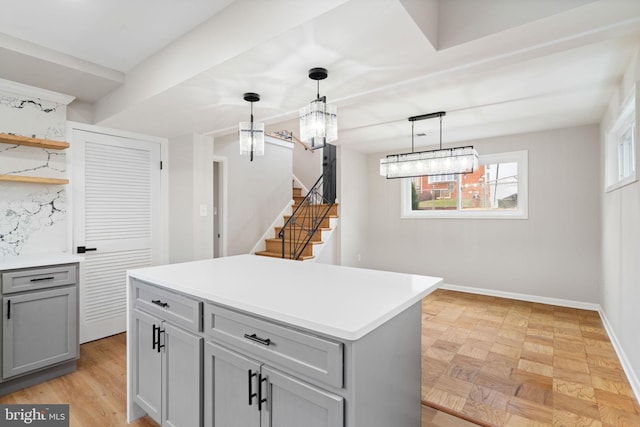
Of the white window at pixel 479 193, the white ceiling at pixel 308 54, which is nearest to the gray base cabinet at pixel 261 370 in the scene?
the white ceiling at pixel 308 54

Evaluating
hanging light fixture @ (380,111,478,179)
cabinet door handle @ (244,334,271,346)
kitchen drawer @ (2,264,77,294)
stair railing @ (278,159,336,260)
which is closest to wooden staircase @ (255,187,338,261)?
stair railing @ (278,159,336,260)

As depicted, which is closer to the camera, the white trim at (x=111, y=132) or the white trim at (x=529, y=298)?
the white trim at (x=111, y=132)

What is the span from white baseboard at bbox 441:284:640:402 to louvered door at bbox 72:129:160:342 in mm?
4073

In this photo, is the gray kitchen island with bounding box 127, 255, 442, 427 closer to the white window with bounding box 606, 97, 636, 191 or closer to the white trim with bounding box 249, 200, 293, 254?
the white window with bounding box 606, 97, 636, 191

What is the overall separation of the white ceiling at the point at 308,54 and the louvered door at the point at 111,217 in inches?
13.7

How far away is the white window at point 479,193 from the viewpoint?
15.3ft

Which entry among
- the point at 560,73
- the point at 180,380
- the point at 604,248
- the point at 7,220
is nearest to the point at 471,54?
the point at 560,73

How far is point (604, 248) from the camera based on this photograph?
3764 millimetres

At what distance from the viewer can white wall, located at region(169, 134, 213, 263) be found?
3695mm

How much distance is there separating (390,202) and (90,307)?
451cm

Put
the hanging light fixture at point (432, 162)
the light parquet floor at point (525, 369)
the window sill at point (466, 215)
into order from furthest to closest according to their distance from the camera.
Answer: the window sill at point (466, 215), the hanging light fixture at point (432, 162), the light parquet floor at point (525, 369)

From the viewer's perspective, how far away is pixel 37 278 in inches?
99.6

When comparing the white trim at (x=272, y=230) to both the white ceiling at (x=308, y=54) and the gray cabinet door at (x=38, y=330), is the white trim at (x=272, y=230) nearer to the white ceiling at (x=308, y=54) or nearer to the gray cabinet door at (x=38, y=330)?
the white ceiling at (x=308, y=54)

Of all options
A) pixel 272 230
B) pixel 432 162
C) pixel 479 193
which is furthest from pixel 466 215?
pixel 272 230
